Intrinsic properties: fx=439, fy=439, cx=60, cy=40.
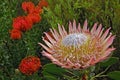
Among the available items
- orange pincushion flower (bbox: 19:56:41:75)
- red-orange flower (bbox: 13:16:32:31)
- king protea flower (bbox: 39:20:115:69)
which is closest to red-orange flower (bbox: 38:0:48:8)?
red-orange flower (bbox: 13:16:32:31)

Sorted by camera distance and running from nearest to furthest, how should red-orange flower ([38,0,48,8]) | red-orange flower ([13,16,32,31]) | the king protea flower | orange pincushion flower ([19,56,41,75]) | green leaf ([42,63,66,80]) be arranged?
the king protea flower → green leaf ([42,63,66,80]) → orange pincushion flower ([19,56,41,75]) → red-orange flower ([13,16,32,31]) → red-orange flower ([38,0,48,8])

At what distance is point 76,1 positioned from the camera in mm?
4027

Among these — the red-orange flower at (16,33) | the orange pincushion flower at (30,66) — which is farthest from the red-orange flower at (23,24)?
the orange pincushion flower at (30,66)

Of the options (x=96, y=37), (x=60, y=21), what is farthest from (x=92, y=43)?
(x=60, y=21)

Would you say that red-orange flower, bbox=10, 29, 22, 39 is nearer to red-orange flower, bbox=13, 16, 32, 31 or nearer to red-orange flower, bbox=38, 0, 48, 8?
red-orange flower, bbox=13, 16, 32, 31

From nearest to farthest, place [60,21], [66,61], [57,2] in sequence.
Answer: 1. [66,61]
2. [60,21]
3. [57,2]

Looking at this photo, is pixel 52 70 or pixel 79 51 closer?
pixel 79 51

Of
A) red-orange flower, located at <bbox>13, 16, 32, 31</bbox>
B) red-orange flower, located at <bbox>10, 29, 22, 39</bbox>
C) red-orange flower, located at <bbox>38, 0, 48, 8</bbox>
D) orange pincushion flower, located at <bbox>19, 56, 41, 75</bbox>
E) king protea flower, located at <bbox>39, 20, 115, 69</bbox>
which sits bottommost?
king protea flower, located at <bbox>39, 20, 115, 69</bbox>

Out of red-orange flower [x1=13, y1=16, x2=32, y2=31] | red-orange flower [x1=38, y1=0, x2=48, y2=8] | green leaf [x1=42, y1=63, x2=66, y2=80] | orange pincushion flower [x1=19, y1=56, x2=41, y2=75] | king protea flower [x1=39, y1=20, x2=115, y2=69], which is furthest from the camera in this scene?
red-orange flower [x1=38, y1=0, x2=48, y2=8]

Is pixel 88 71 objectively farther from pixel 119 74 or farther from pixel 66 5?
pixel 66 5

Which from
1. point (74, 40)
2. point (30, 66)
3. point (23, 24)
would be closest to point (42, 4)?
point (23, 24)

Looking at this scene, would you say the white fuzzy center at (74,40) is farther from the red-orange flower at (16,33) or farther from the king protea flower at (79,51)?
the red-orange flower at (16,33)

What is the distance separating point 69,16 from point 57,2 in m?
0.27

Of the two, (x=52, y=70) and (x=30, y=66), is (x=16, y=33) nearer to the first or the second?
(x=30, y=66)
